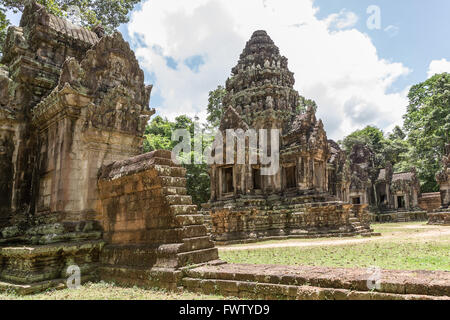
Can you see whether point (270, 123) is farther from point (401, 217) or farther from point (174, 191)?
point (401, 217)

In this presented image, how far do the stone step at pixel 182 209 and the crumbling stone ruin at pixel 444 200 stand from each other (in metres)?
28.0

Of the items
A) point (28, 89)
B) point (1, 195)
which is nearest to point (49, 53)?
point (28, 89)

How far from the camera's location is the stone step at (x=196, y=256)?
16.1 ft

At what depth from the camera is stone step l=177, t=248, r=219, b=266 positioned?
492 centimetres

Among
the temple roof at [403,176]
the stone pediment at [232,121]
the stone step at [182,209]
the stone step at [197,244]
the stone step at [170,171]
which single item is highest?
the stone pediment at [232,121]

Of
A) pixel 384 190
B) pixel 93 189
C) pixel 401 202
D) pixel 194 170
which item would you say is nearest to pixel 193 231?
pixel 93 189

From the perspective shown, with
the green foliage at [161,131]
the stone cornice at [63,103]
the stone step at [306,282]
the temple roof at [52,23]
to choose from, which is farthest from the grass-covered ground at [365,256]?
the green foliage at [161,131]

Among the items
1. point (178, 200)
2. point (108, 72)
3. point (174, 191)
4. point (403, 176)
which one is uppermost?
point (403, 176)

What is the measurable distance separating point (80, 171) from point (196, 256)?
3.19 metres

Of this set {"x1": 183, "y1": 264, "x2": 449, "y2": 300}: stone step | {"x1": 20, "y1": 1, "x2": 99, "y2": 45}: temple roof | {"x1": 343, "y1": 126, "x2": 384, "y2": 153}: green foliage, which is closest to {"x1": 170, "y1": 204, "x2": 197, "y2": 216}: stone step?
{"x1": 183, "y1": 264, "x2": 449, "y2": 300}: stone step

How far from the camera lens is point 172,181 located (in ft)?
18.0

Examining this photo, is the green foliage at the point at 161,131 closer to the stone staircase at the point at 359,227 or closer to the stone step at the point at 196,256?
the stone staircase at the point at 359,227

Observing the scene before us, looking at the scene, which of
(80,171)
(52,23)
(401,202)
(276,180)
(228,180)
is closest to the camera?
(80,171)
